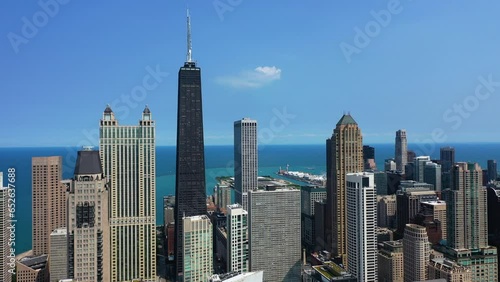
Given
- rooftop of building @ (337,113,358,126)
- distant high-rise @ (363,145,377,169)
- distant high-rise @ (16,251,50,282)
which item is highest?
rooftop of building @ (337,113,358,126)

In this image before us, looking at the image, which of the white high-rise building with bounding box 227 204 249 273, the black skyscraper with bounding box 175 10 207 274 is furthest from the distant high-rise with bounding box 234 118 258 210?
the white high-rise building with bounding box 227 204 249 273

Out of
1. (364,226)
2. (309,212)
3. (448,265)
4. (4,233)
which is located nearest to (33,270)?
(4,233)

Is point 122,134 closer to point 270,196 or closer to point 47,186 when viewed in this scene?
point 47,186

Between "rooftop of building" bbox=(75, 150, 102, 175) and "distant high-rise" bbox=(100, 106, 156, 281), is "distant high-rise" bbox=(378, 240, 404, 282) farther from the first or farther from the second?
"rooftop of building" bbox=(75, 150, 102, 175)

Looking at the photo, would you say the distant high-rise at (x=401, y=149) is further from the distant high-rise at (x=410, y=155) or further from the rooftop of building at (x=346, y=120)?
the rooftop of building at (x=346, y=120)

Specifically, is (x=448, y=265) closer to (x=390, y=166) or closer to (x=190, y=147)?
(x=190, y=147)
